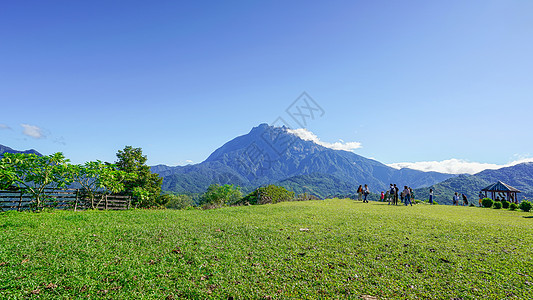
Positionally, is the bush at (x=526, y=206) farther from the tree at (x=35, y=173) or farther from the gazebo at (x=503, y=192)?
the tree at (x=35, y=173)

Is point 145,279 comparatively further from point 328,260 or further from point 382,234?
point 382,234

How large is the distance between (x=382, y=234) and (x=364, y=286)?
15.2ft

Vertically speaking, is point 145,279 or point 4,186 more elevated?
point 4,186

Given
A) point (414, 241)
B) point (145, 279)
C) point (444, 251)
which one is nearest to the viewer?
point (145, 279)

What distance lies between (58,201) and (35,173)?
8.56ft

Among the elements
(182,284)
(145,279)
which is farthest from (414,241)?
(145,279)

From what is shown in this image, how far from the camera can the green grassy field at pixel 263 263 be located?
4629 mm

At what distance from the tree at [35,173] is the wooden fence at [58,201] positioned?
29 centimetres

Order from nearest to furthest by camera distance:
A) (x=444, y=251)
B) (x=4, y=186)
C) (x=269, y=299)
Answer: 1. (x=269, y=299)
2. (x=444, y=251)
3. (x=4, y=186)

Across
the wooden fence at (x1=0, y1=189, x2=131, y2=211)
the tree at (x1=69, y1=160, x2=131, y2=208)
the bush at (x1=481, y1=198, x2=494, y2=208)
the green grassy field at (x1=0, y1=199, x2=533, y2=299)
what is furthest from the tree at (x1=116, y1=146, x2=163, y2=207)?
the bush at (x1=481, y1=198, x2=494, y2=208)

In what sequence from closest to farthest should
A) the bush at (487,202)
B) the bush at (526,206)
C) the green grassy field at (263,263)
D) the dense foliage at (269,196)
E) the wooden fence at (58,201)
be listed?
the green grassy field at (263,263) → the wooden fence at (58,201) → the bush at (526,206) → the bush at (487,202) → the dense foliage at (269,196)

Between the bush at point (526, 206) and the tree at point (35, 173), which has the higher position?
the tree at point (35, 173)

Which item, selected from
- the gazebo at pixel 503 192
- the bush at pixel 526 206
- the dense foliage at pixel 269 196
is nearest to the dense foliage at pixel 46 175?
the dense foliage at pixel 269 196

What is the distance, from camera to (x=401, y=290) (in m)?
4.69
